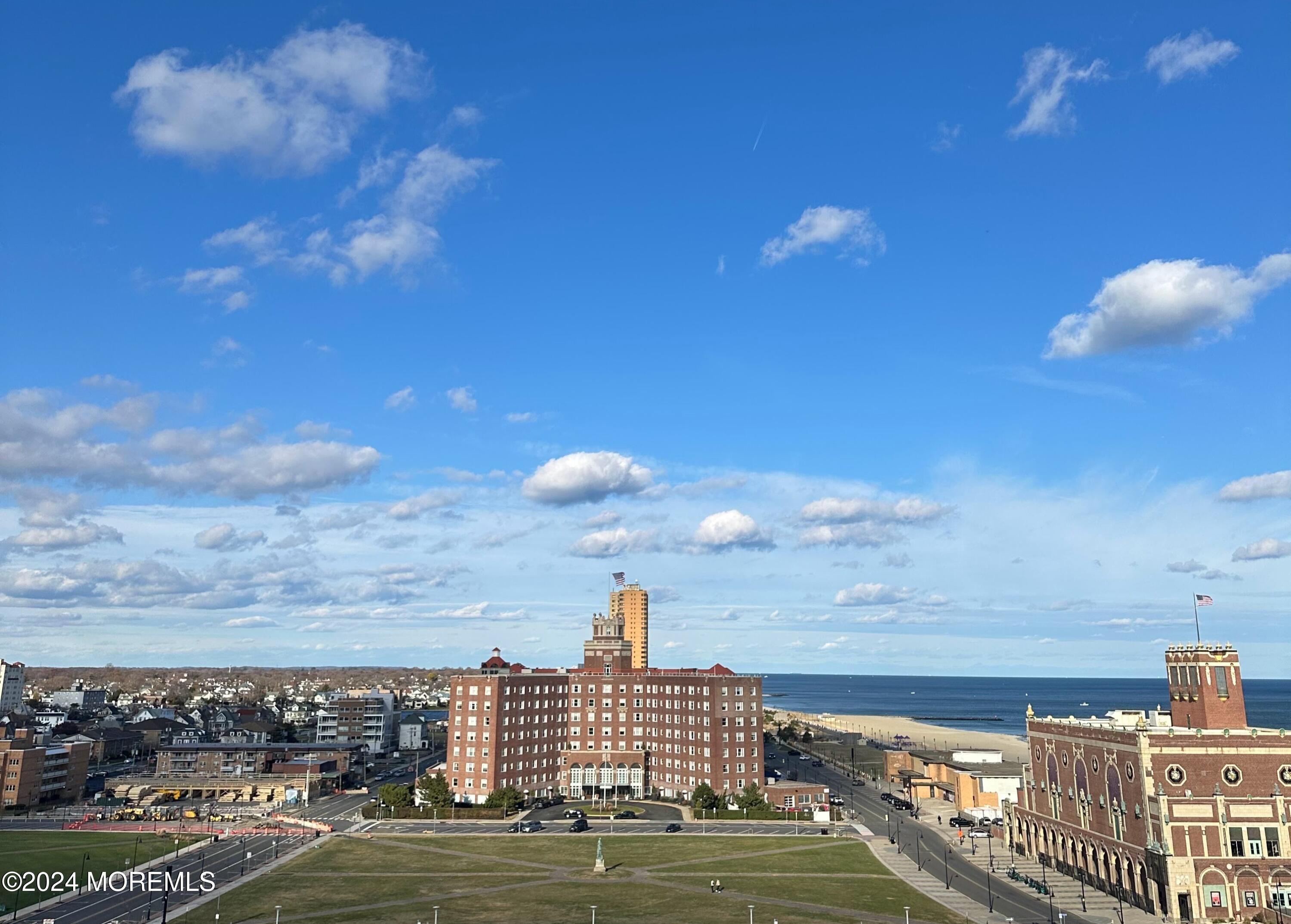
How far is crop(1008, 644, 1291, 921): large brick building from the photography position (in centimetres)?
8838

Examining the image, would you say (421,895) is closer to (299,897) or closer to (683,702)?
(299,897)

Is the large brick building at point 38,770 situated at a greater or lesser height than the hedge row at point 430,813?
greater

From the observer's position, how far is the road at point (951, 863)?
3706 inches

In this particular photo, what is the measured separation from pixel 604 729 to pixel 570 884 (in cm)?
6936

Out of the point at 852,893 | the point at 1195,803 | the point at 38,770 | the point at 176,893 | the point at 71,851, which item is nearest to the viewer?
the point at 1195,803

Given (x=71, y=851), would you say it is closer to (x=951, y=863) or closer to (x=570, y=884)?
(x=570, y=884)

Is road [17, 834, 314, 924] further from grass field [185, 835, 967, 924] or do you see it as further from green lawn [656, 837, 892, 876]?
green lawn [656, 837, 892, 876]

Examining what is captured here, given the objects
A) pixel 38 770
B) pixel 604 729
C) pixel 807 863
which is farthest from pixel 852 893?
pixel 38 770

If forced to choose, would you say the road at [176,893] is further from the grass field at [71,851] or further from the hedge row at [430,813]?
the hedge row at [430,813]

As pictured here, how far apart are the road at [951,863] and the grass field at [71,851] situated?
94.1m

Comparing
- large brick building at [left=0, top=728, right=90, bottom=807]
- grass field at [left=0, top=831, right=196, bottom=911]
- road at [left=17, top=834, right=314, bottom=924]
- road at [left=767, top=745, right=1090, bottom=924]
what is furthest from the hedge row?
large brick building at [left=0, top=728, right=90, bottom=807]

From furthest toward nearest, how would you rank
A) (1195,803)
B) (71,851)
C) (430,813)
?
(430,813), (71,851), (1195,803)

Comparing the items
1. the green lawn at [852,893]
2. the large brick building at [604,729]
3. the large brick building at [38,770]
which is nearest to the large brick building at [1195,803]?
the green lawn at [852,893]

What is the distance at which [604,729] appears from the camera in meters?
174
